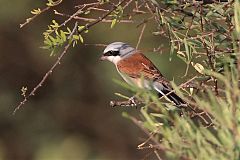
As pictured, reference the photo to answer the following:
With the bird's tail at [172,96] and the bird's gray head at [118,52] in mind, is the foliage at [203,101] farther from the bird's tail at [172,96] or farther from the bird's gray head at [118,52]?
the bird's gray head at [118,52]

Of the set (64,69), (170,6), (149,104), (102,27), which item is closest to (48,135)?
(64,69)

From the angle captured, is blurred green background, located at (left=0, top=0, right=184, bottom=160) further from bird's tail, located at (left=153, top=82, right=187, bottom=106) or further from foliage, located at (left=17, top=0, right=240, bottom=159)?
foliage, located at (left=17, top=0, right=240, bottom=159)

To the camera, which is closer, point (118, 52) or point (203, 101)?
point (203, 101)

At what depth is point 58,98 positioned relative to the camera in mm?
10617

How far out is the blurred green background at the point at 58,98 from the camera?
31.2 ft

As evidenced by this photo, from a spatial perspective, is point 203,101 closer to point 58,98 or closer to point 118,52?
point 118,52

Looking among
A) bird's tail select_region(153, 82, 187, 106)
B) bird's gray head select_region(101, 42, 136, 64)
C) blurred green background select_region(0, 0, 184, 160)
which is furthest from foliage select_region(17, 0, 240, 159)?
blurred green background select_region(0, 0, 184, 160)

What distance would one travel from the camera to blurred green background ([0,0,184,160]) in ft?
31.2

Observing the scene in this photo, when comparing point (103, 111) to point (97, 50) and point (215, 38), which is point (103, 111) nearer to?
point (97, 50)

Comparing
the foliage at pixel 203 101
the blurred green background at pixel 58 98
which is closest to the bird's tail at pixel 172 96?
the foliage at pixel 203 101

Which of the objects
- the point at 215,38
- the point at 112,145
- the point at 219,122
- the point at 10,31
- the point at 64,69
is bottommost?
the point at 112,145

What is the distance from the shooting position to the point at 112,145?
10602 millimetres

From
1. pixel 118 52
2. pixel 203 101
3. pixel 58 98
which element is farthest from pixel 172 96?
pixel 58 98

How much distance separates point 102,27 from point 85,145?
1.51 m
